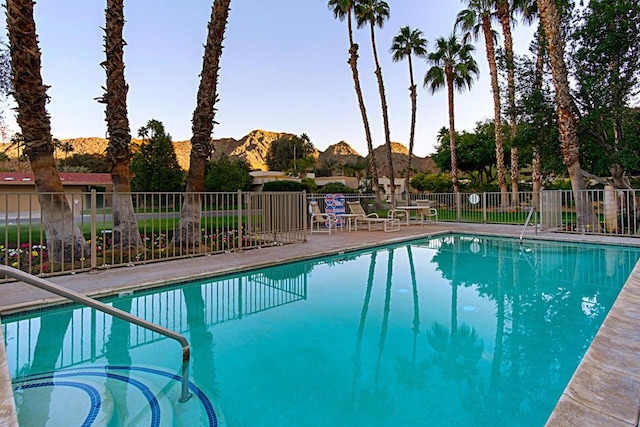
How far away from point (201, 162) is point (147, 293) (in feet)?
13.1

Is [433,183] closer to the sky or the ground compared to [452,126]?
closer to the ground

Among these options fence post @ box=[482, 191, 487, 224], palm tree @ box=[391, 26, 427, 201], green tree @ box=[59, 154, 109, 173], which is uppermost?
palm tree @ box=[391, 26, 427, 201]

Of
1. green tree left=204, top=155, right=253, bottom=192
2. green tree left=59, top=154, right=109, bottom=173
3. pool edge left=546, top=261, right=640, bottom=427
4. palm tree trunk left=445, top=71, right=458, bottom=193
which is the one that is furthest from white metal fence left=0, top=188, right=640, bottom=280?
green tree left=59, top=154, right=109, bottom=173

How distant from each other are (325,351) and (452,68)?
22794mm

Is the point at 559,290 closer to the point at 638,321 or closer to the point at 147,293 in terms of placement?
the point at 638,321

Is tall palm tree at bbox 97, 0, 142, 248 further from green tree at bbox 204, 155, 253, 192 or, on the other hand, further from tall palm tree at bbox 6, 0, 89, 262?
green tree at bbox 204, 155, 253, 192

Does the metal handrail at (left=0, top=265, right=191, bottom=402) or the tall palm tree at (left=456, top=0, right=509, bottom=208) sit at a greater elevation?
the tall palm tree at (left=456, top=0, right=509, bottom=208)

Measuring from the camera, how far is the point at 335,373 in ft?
9.94

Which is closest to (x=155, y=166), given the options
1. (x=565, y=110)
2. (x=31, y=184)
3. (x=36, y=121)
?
(x=31, y=184)

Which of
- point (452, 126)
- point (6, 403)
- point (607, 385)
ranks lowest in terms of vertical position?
point (607, 385)

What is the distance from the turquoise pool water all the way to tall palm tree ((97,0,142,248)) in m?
2.70

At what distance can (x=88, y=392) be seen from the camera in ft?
8.96

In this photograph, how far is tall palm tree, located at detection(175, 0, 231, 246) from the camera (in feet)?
26.8

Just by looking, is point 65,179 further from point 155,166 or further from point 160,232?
point 160,232
